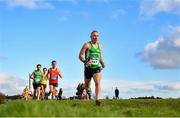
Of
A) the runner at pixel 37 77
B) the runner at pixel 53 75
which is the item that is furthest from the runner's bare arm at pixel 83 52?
the runner at pixel 37 77

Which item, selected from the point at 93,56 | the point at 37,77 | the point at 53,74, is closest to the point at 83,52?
the point at 93,56

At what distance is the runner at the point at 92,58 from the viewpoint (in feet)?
54.3

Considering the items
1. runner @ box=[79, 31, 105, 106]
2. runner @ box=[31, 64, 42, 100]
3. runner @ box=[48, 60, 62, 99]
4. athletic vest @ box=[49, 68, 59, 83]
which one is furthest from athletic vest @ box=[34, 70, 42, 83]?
runner @ box=[79, 31, 105, 106]

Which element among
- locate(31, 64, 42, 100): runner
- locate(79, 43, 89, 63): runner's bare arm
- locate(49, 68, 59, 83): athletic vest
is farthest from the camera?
locate(31, 64, 42, 100): runner

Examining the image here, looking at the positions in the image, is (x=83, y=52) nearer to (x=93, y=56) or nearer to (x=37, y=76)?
(x=93, y=56)

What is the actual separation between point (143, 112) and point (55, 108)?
15.3 feet

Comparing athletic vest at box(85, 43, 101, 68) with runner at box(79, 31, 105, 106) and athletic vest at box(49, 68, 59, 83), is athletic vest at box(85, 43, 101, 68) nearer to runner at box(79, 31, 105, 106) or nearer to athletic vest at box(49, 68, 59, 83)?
runner at box(79, 31, 105, 106)

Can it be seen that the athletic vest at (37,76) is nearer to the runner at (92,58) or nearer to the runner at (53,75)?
the runner at (53,75)

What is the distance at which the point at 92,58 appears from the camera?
54.5 ft

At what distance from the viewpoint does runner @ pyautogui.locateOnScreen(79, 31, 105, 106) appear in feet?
54.3

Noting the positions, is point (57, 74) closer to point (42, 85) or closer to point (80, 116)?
point (42, 85)

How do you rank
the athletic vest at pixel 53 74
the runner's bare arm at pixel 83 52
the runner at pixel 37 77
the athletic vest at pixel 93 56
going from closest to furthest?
the runner's bare arm at pixel 83 52 < the athletic vest at pixel 93 56 < the athletic vest at pixel 53 74 < the runner at pixel 37 77

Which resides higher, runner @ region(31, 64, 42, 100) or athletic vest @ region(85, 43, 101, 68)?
runner @ region(31, 64, 42, 100)

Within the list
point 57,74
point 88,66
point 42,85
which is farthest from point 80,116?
point 42,85
